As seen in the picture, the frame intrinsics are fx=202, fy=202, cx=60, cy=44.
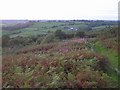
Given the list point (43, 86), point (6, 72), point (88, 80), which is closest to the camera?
point (43, 86)

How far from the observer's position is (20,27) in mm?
43031

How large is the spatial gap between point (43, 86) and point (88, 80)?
1.49m

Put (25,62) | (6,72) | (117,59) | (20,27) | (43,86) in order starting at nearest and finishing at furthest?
(43,86) → (6,72) → (25,62) → (117,59) → (20,27)

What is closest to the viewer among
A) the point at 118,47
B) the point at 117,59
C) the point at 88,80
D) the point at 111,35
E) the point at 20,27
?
the point at 88,80

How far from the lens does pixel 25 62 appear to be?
8.79 m

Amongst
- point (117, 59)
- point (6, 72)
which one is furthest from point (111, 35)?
point (6, 72)

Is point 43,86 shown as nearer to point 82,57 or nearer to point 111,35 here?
point 82,57

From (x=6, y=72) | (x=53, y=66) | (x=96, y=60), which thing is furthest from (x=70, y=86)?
(x=96, y=60)

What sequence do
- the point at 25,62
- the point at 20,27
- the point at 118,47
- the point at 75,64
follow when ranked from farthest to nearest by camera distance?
the point at 20,27
the point at 118,47
the point at 25,62
the point at 75,64

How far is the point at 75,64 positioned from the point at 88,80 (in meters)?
1.88

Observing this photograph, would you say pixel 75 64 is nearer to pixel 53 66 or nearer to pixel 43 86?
pixel 53 66

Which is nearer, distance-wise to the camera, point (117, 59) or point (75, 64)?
point (75, 64)

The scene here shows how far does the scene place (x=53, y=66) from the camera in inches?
304

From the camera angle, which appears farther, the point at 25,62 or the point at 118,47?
the point at 118,47
